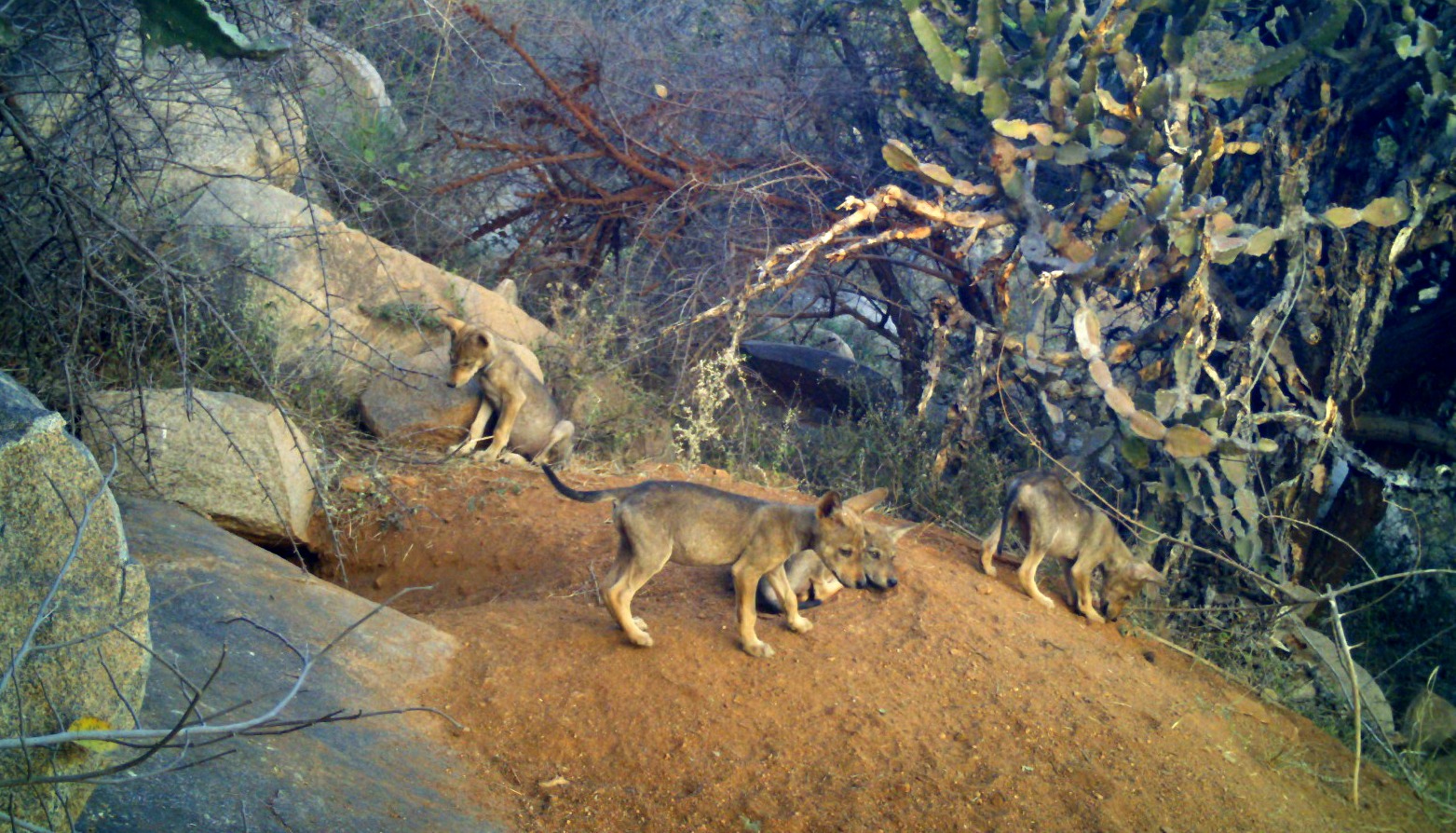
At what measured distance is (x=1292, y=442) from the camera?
764 cm

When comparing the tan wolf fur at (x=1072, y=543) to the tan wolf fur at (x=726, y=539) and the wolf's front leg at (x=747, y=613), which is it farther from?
the wolf's front leg at (x=747, y=613)

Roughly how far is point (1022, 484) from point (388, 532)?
431 cm

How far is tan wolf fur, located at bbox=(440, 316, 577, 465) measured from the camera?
862 cm

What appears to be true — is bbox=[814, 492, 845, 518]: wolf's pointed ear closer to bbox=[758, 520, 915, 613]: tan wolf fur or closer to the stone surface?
bbox=[758, 520, 915, 613]: tan wolf fur

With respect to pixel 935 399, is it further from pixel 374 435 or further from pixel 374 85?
pixel 374 85

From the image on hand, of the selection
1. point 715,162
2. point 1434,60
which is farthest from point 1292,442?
point 715,162

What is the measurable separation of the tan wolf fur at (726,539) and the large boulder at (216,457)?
1993mm

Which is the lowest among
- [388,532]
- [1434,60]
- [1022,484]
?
[388,532]

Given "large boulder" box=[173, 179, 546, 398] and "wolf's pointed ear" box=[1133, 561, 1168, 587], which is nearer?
"wolf's pointed ear" box=[1133, 561, 1168, 587]

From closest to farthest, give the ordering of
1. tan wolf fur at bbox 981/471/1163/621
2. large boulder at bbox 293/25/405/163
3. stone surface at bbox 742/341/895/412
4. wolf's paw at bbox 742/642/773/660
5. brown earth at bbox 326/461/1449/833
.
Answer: brown earth at bbox 326/461/1449/833 < wolf's paw at bbox 742/642/773/660 < tan wolf fur at bbox 981/471/1163/621 < large boulder at bbox 293/25/405/163 < stone surface at bbox 742/341/895/412

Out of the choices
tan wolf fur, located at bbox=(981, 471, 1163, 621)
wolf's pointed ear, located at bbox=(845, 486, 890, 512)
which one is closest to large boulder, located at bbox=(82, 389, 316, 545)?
wolf's pointed ear, located at bbox=(845, 486, 890, 512)

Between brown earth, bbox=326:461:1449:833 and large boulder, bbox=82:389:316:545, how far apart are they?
885mm

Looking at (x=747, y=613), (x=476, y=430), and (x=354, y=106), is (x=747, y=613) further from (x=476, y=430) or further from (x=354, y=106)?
(x=354, y=106)

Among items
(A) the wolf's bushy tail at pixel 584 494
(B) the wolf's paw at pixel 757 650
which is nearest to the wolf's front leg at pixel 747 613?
(B) the wolf's paw at pixel 757 650
